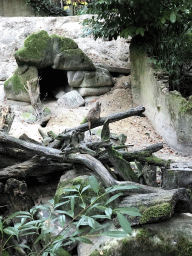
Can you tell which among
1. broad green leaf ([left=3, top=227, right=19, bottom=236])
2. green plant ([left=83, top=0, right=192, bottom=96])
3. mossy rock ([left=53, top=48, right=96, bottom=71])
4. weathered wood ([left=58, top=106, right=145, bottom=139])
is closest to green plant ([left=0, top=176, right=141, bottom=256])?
broad green leaf ([left=3, top=227, right=19, bottom=236])

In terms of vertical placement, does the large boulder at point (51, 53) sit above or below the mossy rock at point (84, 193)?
above

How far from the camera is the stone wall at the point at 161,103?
6426mm

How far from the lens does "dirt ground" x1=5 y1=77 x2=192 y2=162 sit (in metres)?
7.30

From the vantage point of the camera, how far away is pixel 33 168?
12.0 feet

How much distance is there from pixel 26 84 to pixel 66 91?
213 cm

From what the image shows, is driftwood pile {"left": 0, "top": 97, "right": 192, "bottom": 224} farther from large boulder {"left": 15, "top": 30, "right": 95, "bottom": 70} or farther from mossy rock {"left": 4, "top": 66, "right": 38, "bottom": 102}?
large boulder {"left": 15, "top": 30, "right": 95, "bottom": 70}

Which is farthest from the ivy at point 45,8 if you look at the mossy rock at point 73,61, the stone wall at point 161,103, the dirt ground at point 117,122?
the stone wall at point 161,103

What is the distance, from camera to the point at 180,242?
229cm

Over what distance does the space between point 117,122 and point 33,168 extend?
5.35 m

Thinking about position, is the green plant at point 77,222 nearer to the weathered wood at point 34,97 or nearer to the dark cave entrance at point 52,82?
the weathered wood at point 34,97

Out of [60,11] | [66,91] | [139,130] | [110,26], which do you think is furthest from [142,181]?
[60,11]

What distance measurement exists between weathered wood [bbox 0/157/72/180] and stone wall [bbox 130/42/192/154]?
3.78m

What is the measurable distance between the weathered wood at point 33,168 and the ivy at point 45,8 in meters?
16.0

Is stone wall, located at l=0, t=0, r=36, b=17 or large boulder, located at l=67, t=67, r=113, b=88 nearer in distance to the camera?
large boulder, located at l=67, t=67, r=113, b=88
